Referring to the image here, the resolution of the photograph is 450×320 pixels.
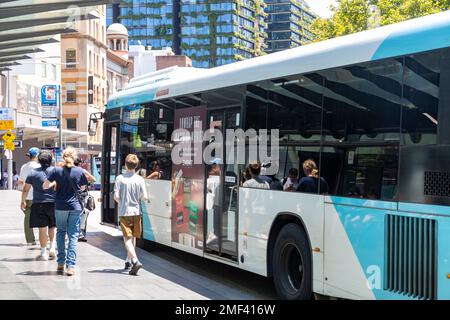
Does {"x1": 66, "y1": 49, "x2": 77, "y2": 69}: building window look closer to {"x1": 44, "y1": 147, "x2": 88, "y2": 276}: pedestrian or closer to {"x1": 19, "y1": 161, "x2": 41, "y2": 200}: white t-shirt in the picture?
{"x1": 19, "y1": 161, "x2": 41, "y2": 200}: white t-shirt

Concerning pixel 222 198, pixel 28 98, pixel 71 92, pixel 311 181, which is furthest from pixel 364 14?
pixel 71 92

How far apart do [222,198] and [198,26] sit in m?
136

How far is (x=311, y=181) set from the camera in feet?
25.9

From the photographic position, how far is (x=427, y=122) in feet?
20.6

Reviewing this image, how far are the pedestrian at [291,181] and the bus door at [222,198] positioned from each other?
1235 mm

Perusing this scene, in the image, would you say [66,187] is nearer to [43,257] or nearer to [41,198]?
[41,198]

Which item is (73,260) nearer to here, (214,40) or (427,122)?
(427,122)

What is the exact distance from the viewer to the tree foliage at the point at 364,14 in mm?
34250

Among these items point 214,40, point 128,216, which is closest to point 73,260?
point 128,216

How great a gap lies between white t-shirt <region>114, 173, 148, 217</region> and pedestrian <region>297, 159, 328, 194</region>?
3180mm

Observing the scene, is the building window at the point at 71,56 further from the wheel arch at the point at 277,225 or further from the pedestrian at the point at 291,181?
the pedestrian at the point at 291,181

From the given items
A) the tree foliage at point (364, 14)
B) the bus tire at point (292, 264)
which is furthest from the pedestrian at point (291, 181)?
the tree foliage at point (364, 14)

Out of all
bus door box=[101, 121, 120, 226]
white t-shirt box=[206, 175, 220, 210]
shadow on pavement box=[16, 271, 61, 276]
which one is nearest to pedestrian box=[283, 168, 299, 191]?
white t-shirt box=[206, 175, 220, 210]

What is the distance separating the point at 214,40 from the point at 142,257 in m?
125
